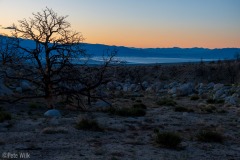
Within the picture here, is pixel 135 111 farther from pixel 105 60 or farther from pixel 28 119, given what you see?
pixel 28 119

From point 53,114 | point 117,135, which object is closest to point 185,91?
point 53,114

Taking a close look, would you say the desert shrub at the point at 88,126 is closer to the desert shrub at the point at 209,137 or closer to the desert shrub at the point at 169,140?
the desert shrub at the point at 169,140

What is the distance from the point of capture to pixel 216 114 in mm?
18078

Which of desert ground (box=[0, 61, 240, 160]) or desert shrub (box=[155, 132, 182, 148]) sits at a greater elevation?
desert shrub (box=[155, 132, 182, 148])

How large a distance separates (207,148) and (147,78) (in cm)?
4899

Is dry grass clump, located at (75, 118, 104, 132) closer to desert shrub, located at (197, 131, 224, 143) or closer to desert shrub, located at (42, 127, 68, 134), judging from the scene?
desert shrub, located at (42, 127, 68, 134)

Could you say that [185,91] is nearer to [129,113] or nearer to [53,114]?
[129,113]

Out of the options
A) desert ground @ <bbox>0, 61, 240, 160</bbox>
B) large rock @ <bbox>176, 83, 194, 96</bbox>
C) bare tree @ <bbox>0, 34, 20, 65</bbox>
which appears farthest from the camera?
large rock @ <bbox>176, 83, 194, 96</bbox>

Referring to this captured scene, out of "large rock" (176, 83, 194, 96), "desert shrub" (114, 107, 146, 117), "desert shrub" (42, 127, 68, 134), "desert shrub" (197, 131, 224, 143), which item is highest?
"desert shrub" (42, 127, 68, 134)

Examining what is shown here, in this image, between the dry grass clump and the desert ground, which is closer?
the desert ground

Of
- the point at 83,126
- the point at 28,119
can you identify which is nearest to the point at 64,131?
the point at 83,126

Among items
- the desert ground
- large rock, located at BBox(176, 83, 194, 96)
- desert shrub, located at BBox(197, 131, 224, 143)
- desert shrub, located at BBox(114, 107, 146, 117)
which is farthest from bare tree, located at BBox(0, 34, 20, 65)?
large rock, located at BBox(176, 83, 194, 96)

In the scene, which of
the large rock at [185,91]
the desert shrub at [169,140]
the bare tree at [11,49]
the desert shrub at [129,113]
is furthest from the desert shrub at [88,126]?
the large rock at [185,91]

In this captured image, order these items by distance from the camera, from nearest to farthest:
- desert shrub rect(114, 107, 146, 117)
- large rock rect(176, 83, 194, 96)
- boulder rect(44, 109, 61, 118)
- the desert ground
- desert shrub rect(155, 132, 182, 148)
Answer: the desert ground
desert shrub rect(155, 132, 182, 148)
boulder rect(44, 109, 61, 118)
desert shrub rect(114, 107, 146, 117)
large rock rect(176, 83, 194, 96)
